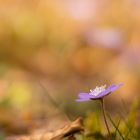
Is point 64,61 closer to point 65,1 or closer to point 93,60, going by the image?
point 93,60

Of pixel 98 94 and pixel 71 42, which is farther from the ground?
pixel 71 42

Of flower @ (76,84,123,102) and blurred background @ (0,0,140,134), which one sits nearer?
flower @ (76,84,123,102)

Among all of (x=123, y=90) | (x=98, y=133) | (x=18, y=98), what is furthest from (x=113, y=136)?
(x=123, y=90)

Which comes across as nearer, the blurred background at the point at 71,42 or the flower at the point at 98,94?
the flower at the point at 98,94

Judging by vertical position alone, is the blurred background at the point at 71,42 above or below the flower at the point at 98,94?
above

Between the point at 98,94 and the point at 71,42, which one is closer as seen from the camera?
the point at 98,94

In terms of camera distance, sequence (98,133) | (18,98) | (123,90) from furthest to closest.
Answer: (123,90) → (18,98) → (98,133)

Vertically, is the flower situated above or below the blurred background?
below

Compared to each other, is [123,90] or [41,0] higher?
[41,0]
